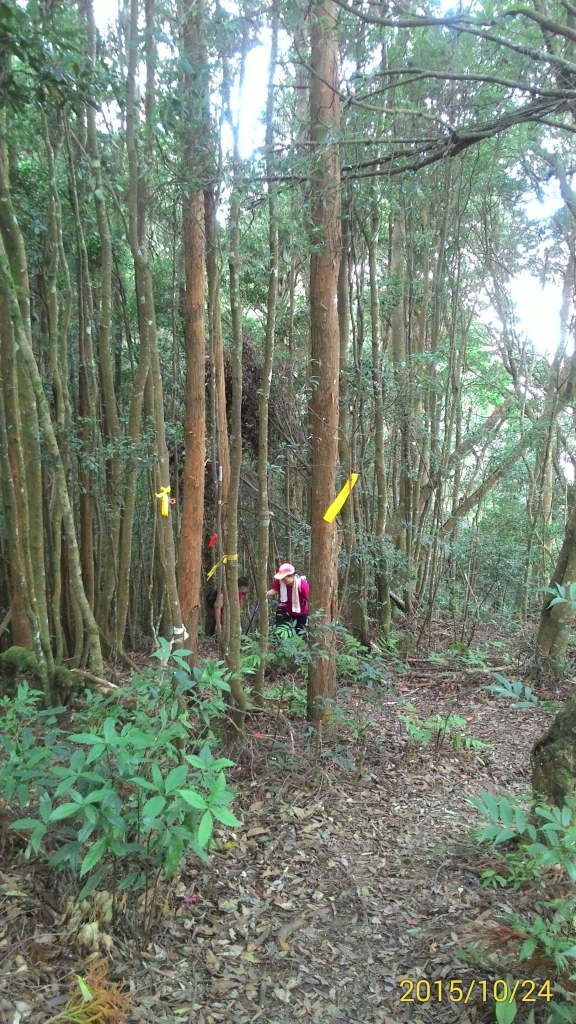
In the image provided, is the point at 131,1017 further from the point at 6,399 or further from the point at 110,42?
the point at 110,42

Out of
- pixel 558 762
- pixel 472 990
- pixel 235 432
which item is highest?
pixel 235 432

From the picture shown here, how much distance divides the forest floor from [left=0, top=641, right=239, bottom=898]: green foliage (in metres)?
0.27

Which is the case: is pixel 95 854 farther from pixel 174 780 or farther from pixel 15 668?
pixel 15 668

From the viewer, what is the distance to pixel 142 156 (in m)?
3.67

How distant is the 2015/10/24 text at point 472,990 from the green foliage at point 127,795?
988 millimetres

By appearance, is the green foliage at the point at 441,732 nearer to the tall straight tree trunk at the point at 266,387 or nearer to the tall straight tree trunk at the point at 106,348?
the tall straight tree trunk at the point at 266,387

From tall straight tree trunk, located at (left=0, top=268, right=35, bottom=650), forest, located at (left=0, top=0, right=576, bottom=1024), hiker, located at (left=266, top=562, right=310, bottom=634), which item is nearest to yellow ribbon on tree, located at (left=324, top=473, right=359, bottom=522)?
forest, located at (left=0, top=0, right=576, bottom=1024)

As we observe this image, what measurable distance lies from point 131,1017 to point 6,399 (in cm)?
419

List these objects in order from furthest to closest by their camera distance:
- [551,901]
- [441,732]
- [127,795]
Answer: [441,732], [127,795], [551,901]

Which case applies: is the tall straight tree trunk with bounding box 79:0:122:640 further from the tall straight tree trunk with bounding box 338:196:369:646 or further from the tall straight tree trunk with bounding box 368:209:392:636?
the tall straight tree trunk with bounding box 368:209:392:636

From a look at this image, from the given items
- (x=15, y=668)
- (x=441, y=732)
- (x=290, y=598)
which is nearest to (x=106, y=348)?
(x=15, y=668)

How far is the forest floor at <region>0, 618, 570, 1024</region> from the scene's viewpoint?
2.14m

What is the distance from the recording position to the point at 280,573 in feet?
19.6

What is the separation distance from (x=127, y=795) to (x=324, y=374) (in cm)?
302
